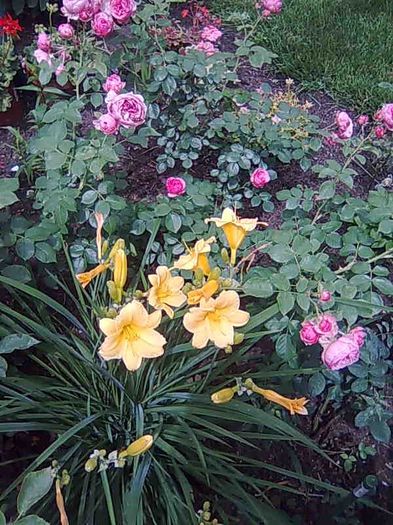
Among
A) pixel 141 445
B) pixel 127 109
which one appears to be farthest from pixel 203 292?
pixel 127 109

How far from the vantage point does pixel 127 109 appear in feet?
5.10

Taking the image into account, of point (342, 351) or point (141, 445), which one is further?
point (342, 351)

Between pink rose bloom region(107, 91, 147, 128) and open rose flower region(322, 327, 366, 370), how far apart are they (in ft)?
2.29

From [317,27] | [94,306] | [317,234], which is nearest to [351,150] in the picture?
[317,234]

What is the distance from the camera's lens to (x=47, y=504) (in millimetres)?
1315

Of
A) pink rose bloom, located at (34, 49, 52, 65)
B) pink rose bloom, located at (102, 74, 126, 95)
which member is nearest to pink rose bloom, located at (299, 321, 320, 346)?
pink rose bloom, located at (102, 74, 126, 95)

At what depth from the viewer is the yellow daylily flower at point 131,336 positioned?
1035mm

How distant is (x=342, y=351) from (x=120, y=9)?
41.3 inches

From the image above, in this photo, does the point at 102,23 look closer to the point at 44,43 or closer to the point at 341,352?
the point at 44,43

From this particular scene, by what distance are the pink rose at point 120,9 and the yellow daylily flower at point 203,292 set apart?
3.07 feet

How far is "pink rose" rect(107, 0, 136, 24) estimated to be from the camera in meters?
1.70

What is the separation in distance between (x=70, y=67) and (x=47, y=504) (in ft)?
3.92

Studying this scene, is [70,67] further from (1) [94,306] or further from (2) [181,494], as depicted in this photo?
(2) [181,494]

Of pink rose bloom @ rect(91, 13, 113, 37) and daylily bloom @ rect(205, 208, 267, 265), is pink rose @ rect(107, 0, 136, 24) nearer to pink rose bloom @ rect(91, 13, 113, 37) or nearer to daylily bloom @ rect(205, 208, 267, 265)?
Result: pink rose bloom @ rect(91, 13, 113, 37)
